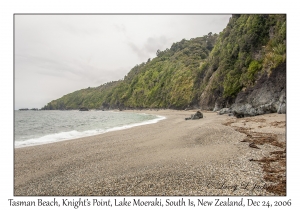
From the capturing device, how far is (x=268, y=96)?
21.6 m

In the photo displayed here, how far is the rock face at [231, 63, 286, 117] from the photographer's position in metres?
19.9

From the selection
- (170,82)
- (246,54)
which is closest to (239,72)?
(246,54)

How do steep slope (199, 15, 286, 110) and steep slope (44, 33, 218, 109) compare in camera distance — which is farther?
steep slope (44, 33, 218, 109)

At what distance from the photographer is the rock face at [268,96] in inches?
784

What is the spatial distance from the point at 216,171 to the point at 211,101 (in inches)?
1548

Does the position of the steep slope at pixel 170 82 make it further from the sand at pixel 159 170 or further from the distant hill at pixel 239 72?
the sand at pixel 159 170

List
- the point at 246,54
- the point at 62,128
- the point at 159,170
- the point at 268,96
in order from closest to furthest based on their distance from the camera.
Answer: the point at 159,170 → the point at 268,96 → the point at 62,128 → the point at 246,54

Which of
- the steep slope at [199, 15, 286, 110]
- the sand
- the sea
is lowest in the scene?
the sea

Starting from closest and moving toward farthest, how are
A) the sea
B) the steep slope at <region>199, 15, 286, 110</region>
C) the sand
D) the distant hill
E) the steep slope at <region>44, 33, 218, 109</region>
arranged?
the sand, the sea, the distant hill, the steep slope at <region>199, 15, 286, 110</region>, the steep slope at <region>44, 33, 218, 109</region>

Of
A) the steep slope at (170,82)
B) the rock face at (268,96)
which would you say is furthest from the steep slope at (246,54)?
the steep slope at (170,82)

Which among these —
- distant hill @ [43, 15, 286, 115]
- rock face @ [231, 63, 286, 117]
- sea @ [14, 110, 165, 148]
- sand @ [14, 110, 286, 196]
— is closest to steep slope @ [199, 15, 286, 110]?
distant hill @ [43, 15, 286, 115]

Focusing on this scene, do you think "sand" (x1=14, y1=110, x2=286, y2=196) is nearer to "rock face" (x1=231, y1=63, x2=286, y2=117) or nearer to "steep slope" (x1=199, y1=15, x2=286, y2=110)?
"rock face" (x1=231, y1=63, x2=286, y2=117)

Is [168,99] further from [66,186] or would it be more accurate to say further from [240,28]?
[66,186]

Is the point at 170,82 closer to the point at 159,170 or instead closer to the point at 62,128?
the point at 62,128
